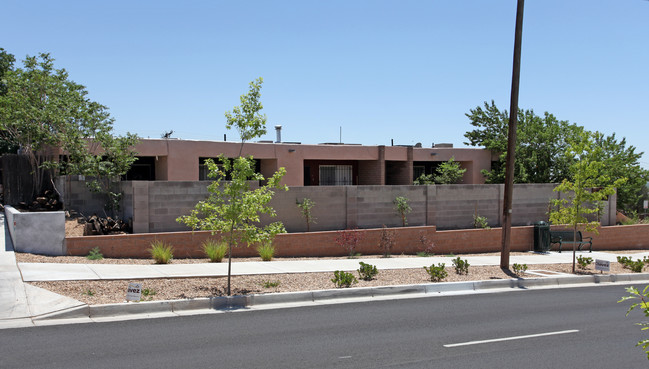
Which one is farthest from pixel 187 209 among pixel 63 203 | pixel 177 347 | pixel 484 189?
pixel 484 189

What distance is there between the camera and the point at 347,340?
8961mm

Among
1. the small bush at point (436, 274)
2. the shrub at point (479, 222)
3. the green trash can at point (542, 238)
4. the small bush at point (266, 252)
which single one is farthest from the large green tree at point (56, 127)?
the green trash can at point (542, 238)

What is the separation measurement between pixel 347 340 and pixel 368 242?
A: 34.9 ft

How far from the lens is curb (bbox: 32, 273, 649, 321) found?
10102mm

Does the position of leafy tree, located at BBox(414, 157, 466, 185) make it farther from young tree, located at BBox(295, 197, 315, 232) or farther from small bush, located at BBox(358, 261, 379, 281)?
small bush, located at BBox(358, 261, 379, 281)

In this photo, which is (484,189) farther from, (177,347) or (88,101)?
(177,347)

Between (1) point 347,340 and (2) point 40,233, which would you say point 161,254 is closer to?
(2) point 40,233

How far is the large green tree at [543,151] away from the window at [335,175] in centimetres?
791

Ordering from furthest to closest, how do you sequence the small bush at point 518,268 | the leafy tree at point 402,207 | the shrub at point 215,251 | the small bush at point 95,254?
the leafy tree at point 402,207 → the small bush at point 518,268 → the shrub at point 215,251 → the small bush at point 95,254

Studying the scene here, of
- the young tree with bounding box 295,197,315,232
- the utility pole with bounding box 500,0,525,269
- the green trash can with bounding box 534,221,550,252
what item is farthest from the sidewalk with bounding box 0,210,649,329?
the green trash can with bounding box 534,221,550,252

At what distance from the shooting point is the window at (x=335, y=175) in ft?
101

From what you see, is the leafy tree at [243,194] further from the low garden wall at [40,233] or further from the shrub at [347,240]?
the shrub at [347,240]

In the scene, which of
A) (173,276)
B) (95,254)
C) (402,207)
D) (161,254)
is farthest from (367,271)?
(402,207)

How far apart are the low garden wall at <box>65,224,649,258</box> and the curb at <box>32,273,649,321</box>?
5.28 metres
